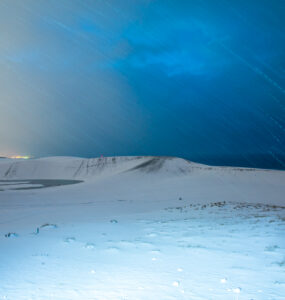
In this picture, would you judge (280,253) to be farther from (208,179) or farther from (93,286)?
(208,179)

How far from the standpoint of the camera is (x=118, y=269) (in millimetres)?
3713

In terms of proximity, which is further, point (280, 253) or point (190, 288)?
point (280, 253)

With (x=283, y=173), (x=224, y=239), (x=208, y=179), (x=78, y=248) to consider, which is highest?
(x=283, y=173)

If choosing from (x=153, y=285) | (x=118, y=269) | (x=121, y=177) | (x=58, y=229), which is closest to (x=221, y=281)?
(x=153, y=285)

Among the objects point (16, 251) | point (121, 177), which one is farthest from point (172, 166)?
point (16, 251)

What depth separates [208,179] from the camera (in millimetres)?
24734

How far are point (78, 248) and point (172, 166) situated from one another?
29.2 metres

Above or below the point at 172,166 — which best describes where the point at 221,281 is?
below

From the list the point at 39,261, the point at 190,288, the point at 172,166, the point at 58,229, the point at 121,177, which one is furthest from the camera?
the point at 172,166

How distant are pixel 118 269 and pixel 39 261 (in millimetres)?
1347

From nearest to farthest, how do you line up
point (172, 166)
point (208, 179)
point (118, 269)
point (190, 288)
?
point (190, 288) → point (118, 269) → point (208, 179) → point (172, 166)

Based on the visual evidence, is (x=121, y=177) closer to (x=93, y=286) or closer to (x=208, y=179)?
(x=208, y=179)

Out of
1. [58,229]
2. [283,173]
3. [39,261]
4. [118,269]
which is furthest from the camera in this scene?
[283,173]

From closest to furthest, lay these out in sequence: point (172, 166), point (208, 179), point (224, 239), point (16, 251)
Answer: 1. point (16, 251)
2. point (224, 239)
3. point (208, 179)
4. point (172, 166)
